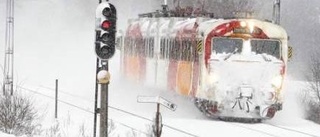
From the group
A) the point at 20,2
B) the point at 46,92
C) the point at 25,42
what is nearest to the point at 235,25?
the point at 46,92

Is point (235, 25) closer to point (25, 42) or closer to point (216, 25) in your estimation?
point (216, 25)

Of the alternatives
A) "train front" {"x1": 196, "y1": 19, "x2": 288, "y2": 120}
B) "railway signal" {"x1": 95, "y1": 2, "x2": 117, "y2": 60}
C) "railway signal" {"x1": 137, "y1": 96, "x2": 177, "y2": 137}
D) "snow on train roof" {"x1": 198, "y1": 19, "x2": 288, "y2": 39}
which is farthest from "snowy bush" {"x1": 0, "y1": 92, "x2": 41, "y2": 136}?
"snow on train roof" {"x1": 198, "y1": 19, "x2": 288, "y2": 39}

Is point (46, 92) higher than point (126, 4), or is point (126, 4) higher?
point (126, 4)

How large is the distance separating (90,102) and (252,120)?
8.20 meters

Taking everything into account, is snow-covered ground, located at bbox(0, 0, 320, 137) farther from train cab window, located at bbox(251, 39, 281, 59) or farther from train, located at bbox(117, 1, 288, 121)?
train cab window, located at bbox(251, 39, 281, 59)

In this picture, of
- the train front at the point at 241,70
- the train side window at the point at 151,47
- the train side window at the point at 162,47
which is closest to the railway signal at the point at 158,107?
the train front at the point at 241,70

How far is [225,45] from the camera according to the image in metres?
20.5

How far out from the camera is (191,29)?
22.3 meters

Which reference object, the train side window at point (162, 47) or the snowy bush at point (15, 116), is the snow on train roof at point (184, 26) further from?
the snowy bush at point (15, 116)

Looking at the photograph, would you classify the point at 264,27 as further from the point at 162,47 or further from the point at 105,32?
the point at 105,32

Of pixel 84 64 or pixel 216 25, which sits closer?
pixel 216 25

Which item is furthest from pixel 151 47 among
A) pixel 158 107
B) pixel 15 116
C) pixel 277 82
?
pixel 158 107

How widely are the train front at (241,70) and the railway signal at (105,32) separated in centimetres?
759

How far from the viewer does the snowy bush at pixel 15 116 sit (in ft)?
56.0
